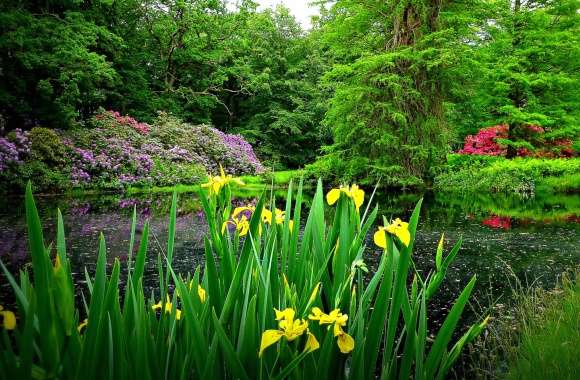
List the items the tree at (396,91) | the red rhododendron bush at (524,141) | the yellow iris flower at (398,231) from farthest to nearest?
the red rhododendron bush at (524,141) < the tree at (396,91) < the yellow iris flower at (398,231)

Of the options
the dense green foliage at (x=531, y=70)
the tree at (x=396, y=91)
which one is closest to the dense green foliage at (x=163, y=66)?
the tree at (x=396, y=91)

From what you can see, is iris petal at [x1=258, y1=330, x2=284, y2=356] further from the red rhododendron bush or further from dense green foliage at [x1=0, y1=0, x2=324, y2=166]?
the red rhododendron bush

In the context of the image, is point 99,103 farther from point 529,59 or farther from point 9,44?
point 529,59

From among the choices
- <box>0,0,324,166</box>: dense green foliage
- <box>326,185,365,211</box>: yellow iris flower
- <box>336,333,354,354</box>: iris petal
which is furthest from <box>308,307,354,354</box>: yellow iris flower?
<box>0,0,324,166</box>: dense green foliage

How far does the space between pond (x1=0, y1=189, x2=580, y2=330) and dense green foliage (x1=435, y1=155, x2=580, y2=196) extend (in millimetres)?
2658

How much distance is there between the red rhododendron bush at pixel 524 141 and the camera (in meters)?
15.7

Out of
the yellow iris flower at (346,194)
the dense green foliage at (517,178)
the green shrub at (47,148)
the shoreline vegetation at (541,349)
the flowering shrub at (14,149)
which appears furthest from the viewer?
the dense green foliage at (517,178)

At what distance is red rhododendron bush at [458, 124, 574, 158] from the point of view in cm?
1574

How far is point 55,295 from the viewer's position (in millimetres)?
790

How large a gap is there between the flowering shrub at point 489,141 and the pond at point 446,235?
21.1ft

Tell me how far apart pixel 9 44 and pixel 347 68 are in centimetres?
888

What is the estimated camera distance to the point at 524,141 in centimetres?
1507

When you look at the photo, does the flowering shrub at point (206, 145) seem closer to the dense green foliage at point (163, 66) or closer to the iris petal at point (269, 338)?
the dense green foliage at point (163, 66)

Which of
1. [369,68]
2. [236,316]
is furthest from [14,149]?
[236,316]
